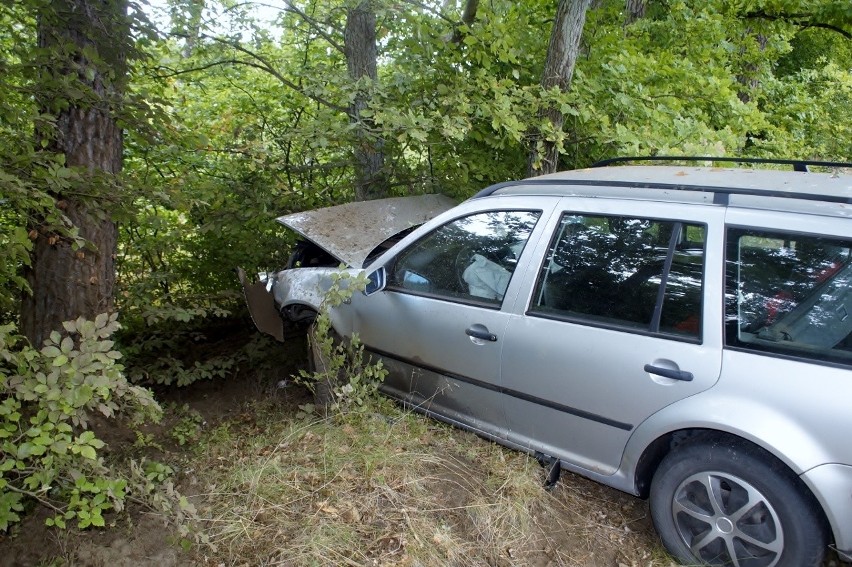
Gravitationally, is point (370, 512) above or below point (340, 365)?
below

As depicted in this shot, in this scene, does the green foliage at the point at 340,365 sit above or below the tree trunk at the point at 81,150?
below

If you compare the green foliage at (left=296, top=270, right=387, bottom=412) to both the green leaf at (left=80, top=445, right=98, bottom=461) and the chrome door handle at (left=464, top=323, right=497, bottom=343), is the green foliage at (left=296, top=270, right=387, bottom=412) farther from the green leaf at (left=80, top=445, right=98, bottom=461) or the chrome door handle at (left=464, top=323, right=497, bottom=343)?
the green leaf at (left=80, top=445, right=98, bottom=461)

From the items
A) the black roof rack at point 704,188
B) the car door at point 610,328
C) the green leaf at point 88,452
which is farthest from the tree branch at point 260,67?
the green leaf at point 88,452

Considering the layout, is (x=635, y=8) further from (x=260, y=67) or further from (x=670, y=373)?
(x=670, y=373)

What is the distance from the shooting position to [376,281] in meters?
3.77

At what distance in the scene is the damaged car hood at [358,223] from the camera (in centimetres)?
421

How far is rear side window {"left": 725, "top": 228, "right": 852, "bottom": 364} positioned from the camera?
231cm

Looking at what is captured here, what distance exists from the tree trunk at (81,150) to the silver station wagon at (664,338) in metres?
1.86

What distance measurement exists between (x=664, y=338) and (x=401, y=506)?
1.50 meters

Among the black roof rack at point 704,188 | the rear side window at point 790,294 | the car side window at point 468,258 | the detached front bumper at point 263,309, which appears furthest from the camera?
the detached front bumper at point 263,309

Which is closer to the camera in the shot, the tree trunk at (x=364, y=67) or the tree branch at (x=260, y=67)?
the tree branch at (x=260, y=67)

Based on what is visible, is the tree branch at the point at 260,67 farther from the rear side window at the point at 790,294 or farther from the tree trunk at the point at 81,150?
the rear side window at the point at 790,294

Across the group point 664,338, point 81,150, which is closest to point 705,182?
point 664,338

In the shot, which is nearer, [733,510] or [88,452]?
[88,452]
